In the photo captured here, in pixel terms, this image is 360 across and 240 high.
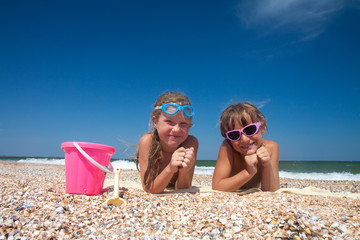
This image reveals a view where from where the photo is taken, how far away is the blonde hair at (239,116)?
12.3ft

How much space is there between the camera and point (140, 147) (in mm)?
3951

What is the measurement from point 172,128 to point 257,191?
1.57 m

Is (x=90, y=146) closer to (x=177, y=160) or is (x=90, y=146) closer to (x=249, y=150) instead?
(x=177, y=160)

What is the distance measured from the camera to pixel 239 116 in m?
3.77

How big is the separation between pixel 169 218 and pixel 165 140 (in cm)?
157

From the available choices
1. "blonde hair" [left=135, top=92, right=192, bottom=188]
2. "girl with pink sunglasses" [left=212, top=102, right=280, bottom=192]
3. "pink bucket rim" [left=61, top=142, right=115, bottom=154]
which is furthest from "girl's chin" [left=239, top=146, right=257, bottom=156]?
"pink bucket rim" [left=61, top=142, right=115, bottom=154]

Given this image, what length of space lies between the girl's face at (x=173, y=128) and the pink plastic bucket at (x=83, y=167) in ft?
3.30

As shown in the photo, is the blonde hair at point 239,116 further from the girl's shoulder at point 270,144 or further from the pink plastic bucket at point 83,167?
the pink plastic bucket at point 83,167

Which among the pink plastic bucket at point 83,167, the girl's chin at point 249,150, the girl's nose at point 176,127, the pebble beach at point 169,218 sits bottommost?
the pebble beach at point 169,218

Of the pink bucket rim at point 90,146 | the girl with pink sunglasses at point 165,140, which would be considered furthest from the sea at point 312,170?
the pink bucket rim at point 90,146

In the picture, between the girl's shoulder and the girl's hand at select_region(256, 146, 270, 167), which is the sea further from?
the girl's hand at select_region(256, 146, 270, 167)

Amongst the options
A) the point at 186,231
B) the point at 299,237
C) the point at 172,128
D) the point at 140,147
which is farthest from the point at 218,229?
the point at 140,147

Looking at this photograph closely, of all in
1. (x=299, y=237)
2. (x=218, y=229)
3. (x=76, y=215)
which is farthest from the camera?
(x=76, y=215)

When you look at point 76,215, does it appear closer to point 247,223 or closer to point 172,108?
point 247,223
